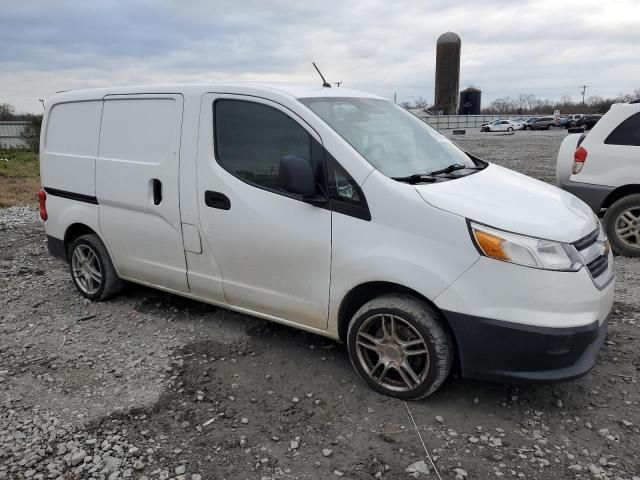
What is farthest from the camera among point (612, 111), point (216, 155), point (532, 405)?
point (612, 111)

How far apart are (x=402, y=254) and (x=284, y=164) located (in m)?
0.90

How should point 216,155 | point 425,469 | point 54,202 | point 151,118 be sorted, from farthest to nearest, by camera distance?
point 54,202 → point 151,118 → point 216,155 → point 425,469

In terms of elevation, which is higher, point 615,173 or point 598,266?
point 615,173

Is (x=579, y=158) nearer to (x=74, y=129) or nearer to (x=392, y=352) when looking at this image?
(x=392, y=352)

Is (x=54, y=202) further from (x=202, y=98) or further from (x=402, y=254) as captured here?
(x=402, y=254)

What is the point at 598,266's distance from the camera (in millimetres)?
3193

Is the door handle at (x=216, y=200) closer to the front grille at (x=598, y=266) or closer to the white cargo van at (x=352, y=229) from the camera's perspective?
the white cargo van at (x=352, y=229)

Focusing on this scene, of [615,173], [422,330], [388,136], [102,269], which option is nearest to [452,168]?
[388,136]

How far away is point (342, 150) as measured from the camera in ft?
11.0

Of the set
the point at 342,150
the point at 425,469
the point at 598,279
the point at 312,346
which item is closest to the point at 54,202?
the point at 312,346

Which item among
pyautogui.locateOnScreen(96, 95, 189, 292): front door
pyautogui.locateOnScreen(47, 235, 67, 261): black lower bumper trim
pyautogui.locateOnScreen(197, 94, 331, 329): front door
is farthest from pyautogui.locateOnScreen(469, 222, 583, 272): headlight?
pyautogui.locateOnScreen(47, 235, 67, 261): black lower bumper trim

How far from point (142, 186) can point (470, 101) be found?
242ft

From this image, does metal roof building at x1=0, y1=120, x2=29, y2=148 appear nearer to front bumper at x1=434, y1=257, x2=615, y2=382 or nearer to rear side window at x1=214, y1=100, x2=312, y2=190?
rear side window at x1=214, y1=100, x2=312, y2=190

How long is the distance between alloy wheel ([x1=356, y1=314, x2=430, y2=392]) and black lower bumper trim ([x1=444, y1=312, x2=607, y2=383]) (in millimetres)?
271
